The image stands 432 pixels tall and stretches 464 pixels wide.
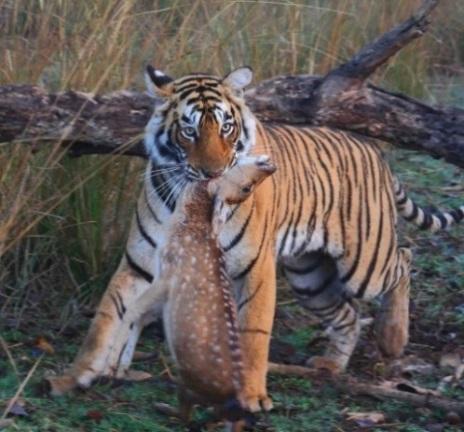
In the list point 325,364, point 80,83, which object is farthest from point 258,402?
point 80,83

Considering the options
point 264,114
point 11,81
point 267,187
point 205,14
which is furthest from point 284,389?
point 205,14

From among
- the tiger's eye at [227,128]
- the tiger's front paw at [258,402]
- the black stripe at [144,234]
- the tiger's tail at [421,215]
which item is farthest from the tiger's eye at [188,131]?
the tiger's tail at [421,215]

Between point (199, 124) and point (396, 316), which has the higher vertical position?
point (199, 124)

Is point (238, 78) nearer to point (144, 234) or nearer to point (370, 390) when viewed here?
point (144, 234)

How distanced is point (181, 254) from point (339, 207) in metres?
1.31

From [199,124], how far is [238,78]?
303 millimetres

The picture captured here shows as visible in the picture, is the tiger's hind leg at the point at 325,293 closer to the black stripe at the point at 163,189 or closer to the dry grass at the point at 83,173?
the dry grass at the point at 83,173

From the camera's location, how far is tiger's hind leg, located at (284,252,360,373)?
6297mm

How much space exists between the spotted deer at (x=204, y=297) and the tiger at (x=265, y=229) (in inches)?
4.0

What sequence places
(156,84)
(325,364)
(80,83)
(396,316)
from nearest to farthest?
(156,84) < (325,364) < (396,316) < (80,83)

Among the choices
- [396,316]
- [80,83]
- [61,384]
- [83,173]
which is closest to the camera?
[61,384]

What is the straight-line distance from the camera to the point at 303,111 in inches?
245

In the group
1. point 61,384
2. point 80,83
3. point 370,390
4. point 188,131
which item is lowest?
point 61,384

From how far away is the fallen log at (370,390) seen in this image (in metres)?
5.30
